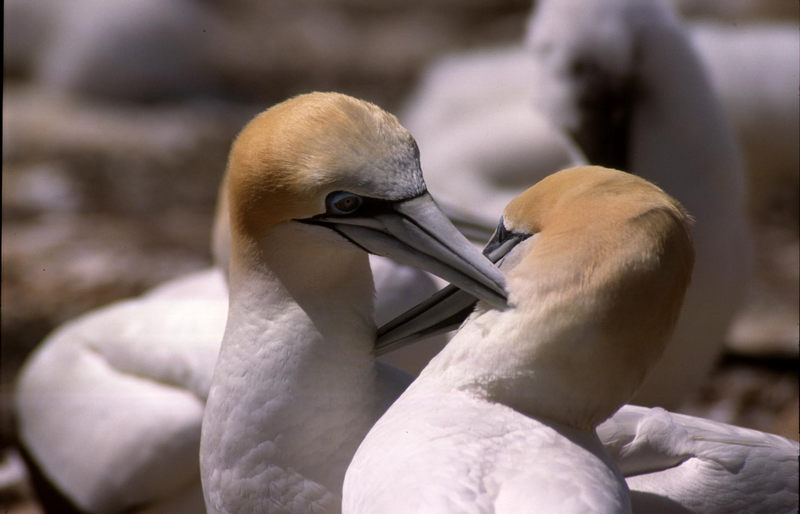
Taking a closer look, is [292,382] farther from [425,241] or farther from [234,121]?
[234,121]

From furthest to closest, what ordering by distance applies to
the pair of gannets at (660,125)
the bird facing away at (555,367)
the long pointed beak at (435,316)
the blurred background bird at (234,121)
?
1. the blurred background bird at (234,121)
2. the pair of gannets at (660,125)
3. the long pointed beak at (435,316)
4. the bird facing away at (555,367)

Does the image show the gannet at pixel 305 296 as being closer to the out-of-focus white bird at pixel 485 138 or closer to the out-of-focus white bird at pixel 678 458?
the out-of-focus white bird at pixel 678 458

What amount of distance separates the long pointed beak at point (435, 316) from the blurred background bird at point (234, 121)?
1.32m

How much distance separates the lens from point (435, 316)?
5.84ft

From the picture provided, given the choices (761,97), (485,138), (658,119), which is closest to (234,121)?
(485,138)

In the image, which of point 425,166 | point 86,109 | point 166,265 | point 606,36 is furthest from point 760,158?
point 86,109

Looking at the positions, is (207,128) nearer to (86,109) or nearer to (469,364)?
(86,109)

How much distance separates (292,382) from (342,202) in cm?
30

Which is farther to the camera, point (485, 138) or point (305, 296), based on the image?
point (485, 138)

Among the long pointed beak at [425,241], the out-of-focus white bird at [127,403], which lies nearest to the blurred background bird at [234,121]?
the out-of-focus white bird at [127,403]

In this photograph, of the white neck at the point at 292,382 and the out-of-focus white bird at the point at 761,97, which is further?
the out-of-focus white bird at the point at 761,97

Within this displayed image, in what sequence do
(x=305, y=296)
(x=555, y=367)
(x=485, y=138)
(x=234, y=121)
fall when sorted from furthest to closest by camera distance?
(x=234, y=121) → (x=485, y=138) → (x=305, y=296) → (x=555, y=367)

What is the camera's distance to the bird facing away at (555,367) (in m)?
1.49

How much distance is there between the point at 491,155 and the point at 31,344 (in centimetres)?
173
